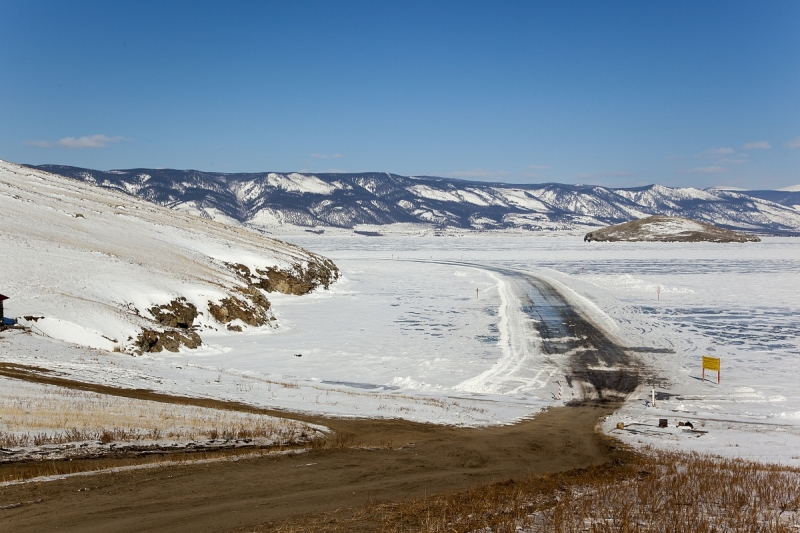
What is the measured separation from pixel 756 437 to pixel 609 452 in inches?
208

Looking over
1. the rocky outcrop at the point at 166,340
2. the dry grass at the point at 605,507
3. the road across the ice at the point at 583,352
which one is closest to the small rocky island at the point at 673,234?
the road across the ice at the point at 583,352

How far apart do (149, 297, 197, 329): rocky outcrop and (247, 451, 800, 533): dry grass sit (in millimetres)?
27440

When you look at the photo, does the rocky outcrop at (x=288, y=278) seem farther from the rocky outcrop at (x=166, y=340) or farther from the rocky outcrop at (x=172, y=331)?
the rocky outcrop at (x=166, y=340)

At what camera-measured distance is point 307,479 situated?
39.5 ft

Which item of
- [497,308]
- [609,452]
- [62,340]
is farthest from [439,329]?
[609,452]

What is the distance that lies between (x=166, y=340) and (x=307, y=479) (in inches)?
867

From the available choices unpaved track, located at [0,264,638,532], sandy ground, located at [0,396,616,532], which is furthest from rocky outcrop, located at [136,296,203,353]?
sandy ground, located at [0,396,616,532]

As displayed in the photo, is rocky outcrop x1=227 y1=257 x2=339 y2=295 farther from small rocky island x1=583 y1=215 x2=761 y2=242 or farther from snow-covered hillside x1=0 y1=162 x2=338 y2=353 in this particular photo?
small rocky island x1=583 y1=215 x2=761 y2=242

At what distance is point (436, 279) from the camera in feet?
231

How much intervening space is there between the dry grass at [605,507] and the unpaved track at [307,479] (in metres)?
0.95

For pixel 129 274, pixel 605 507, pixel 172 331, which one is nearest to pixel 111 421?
pixel 605 507

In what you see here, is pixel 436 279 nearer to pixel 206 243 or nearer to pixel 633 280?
pixel 633 280

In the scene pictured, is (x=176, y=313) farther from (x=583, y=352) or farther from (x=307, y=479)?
(x=307, y=479)

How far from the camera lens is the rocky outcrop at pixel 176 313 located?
3491 centimetres
